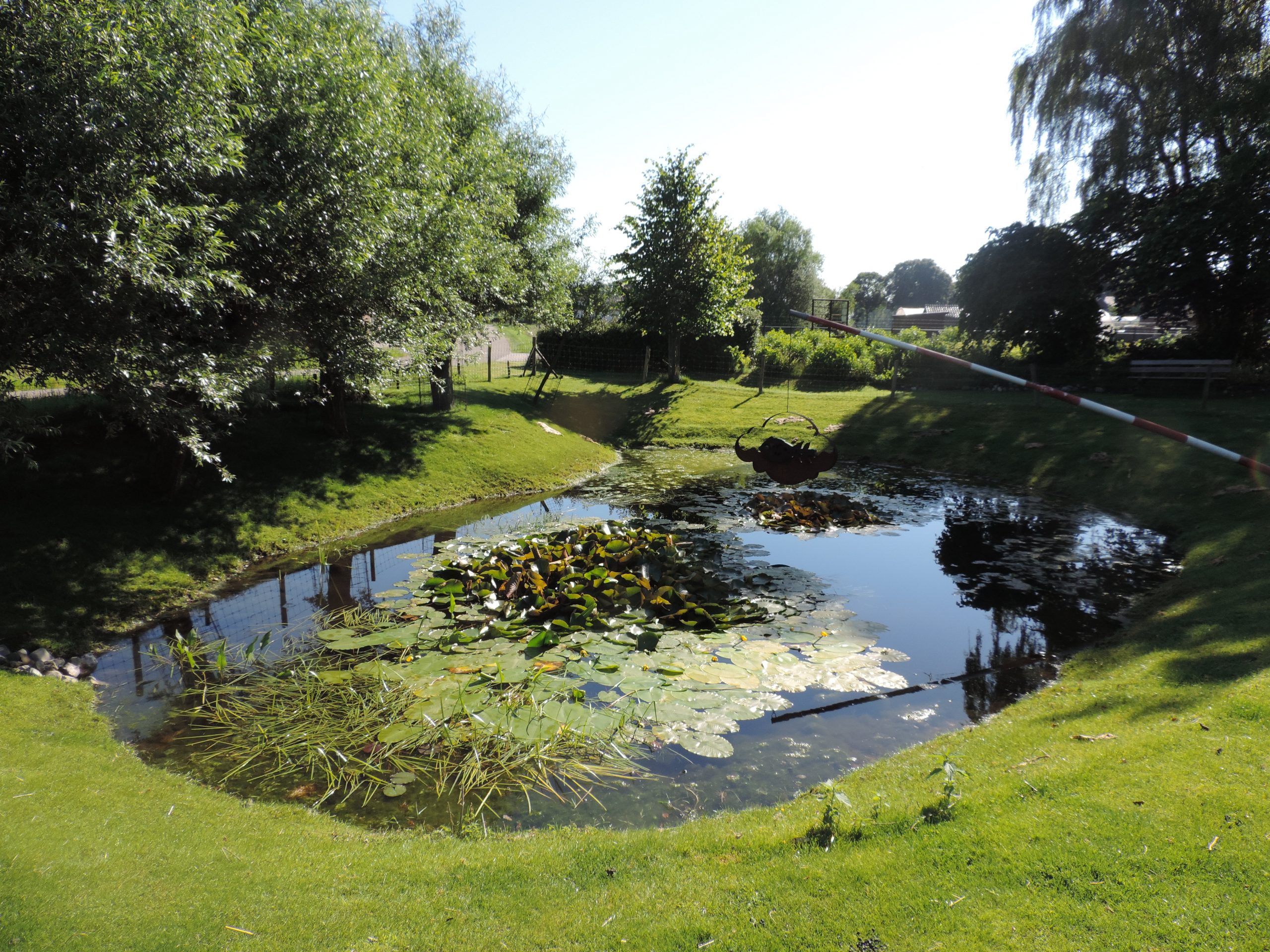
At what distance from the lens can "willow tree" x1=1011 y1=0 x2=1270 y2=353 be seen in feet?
75.4

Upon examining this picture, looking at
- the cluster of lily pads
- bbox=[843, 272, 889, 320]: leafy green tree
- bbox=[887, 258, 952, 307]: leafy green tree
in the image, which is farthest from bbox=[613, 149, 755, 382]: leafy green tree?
bbox=[887, 258, 952, 307]: leafy green tree

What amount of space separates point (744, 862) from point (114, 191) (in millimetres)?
10465

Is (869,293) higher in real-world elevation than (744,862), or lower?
higher

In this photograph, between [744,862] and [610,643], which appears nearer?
[744,862]

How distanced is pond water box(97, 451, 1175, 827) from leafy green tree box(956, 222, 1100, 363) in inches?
538

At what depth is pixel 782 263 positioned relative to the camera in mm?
74000

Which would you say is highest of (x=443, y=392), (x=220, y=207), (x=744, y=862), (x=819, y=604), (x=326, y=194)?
(x=326, y=194)

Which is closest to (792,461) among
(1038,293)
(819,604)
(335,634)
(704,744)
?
(819,604)

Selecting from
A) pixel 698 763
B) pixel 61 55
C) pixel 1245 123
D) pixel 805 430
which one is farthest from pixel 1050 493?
pixel 61 55

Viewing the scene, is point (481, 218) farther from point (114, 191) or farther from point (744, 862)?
point (744, 862)

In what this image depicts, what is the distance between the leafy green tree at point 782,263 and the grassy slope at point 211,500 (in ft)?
190

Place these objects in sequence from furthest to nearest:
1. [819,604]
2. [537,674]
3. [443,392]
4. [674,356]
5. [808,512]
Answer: [674,356]
[443,392]
[808,512]
[819,604]
[537,674]

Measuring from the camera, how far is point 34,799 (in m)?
4.96

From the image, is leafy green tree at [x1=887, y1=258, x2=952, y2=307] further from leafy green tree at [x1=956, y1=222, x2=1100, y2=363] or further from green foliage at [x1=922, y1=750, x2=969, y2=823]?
green foliage at [x1=922, y1=750, x2=969, y2=823]
